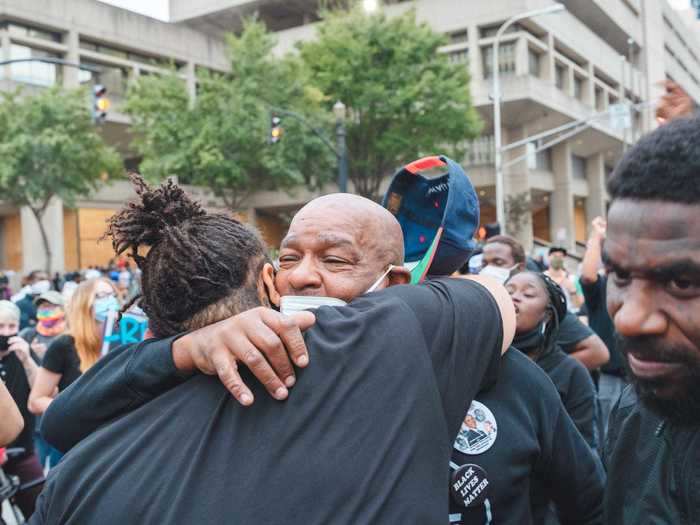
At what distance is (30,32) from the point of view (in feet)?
95.6

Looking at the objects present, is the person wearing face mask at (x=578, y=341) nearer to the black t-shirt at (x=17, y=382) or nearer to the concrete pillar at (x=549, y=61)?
the black t-shirt at (x=17, y=382)

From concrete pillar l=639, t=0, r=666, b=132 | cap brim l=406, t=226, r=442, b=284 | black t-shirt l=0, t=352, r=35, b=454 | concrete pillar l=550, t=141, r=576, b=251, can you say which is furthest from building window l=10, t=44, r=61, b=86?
concrete pillar l=639, t=0, r=666, b=132

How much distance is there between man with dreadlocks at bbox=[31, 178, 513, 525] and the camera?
137cm

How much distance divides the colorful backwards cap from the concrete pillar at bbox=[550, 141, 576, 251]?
36.1m

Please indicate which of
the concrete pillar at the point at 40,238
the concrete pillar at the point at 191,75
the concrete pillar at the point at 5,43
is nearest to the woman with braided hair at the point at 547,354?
the concrete pillar at the point at 40,238

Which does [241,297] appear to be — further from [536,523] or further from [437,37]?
[437,37]

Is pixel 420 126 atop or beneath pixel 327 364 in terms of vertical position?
atop

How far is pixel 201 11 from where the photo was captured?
41.0 meters

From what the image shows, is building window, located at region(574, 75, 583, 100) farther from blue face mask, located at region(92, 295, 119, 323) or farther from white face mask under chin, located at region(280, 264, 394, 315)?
white face mask under chin, located at region(280, 264, 394, 315)

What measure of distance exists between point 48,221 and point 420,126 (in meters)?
16.7

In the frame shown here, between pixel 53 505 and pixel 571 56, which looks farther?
pixel 571 56

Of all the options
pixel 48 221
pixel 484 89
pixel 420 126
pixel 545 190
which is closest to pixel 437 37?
pixel 420 126

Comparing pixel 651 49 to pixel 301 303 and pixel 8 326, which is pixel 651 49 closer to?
pixel 8 326

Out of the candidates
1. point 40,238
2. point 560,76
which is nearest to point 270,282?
point 40,238
